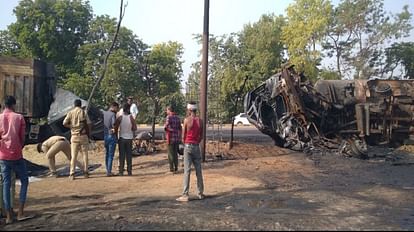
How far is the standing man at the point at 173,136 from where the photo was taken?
11883mm

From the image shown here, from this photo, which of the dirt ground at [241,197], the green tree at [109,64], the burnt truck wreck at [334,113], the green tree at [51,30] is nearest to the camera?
the dirt ground at [241,197]

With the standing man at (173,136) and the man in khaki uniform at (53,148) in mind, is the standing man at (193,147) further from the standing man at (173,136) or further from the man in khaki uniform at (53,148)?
the man in khaki uniform at (53,148)

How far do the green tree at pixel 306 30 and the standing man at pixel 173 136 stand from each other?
3107 cm

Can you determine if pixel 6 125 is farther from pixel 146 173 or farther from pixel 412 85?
pixel 412 85

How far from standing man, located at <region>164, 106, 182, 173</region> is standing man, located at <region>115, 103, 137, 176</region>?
0.92 m

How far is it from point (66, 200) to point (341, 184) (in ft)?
19.5

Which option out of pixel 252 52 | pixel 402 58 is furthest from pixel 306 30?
pixel 402 58

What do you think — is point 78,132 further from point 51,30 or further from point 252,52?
point 252,52

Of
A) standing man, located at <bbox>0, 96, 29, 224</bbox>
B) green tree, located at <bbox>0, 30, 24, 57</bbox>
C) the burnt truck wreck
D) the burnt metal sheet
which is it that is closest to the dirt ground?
standing man, located at <bbox>0, 96, 29, 224</bbox>

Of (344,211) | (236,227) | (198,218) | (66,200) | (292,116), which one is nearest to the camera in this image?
(236,227)

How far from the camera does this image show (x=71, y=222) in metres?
6.69

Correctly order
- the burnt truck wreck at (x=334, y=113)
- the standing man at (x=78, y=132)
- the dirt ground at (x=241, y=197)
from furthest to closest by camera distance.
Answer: the burnt truck wreck at (x=334, y=113) < the standing man at (x=78, y=132) < the dirt ground at (x=241, y=197)

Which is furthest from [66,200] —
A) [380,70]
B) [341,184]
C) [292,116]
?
[380,70]

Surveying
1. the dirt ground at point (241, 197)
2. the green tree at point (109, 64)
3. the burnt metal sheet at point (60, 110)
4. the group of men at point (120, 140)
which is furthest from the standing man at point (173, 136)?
the green tree at point (109, 64)
